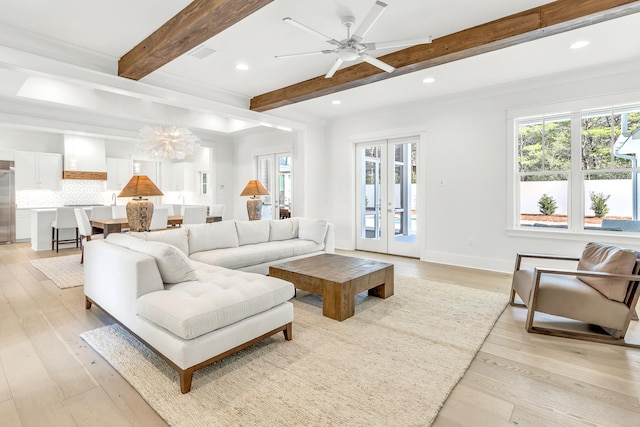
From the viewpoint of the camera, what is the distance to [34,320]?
116 inches

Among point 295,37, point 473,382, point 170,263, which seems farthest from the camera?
point 295,37

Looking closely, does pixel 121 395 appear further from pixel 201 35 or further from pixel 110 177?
pixel 110 177

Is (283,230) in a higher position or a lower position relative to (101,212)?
lower

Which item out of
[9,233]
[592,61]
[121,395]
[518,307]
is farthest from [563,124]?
[9,233]

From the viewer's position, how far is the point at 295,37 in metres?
3.46

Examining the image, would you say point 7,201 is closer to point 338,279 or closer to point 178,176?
point 178,176

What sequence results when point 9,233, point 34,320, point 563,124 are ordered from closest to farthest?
1. point 34,320
2. point 563,124
3. point 9,233

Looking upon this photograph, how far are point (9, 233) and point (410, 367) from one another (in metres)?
9.17

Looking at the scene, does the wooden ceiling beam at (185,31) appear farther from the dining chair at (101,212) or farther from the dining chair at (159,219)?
the dining chair at (101,212)

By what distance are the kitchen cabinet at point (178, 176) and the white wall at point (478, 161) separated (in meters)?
6.03

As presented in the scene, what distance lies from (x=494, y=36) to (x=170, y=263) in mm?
3602

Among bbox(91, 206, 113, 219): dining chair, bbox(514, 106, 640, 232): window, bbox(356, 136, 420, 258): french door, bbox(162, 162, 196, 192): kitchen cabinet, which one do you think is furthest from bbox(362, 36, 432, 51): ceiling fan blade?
bbox(162, 162, 196, 192): kitchen cabinet

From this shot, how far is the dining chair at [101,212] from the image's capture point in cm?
576

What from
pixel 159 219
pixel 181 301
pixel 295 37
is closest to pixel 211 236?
pixel 181 301
